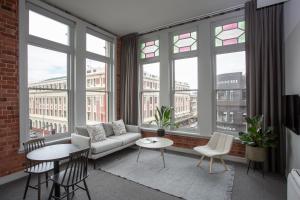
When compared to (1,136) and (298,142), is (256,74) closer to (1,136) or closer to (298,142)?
(298,142)

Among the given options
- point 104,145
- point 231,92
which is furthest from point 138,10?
point 104,145

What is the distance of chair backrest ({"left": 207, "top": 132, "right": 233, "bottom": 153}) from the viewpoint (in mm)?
3176

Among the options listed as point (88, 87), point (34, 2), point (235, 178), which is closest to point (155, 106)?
point (88, 87)

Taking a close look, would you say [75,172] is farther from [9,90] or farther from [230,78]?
[230,78]

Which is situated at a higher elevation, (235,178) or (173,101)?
(173,101)

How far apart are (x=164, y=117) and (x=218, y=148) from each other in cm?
150

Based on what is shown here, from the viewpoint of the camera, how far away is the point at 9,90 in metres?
2.85

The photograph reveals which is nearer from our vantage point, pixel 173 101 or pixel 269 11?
pixel 269 11

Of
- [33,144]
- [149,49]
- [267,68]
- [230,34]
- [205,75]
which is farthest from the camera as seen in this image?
[149,49]

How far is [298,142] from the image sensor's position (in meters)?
2.35

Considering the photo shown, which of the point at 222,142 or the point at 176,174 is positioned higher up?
the point at 222,142

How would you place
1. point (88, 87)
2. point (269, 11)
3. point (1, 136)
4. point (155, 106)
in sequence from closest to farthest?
point (1, 136) → point (269, 11) → point (88, 87) → point (155, 106)

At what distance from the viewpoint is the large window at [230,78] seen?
3750mm

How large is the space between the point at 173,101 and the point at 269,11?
2772 mm
